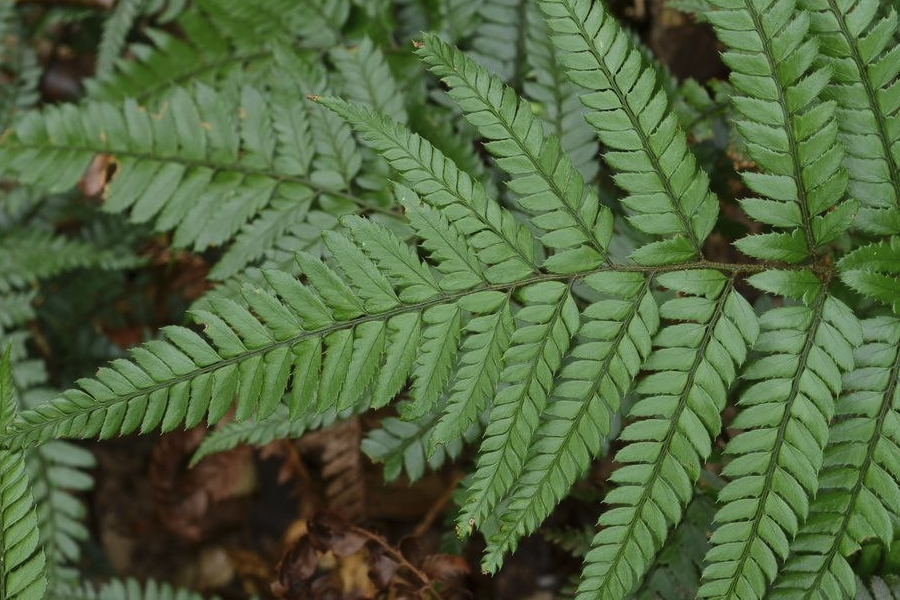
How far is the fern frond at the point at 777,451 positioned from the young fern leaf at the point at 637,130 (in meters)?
0.28

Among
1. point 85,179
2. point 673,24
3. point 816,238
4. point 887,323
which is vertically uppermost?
point 673,24

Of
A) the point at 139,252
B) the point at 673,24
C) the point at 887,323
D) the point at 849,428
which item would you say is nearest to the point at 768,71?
the point at 887,323

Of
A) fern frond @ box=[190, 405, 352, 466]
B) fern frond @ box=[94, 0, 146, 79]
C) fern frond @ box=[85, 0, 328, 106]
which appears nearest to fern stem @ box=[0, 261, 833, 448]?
fern frond @ box=[190, 405, 352, 466]

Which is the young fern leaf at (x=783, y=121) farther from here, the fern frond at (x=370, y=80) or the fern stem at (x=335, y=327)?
the fern frond at (x=370, y=80)

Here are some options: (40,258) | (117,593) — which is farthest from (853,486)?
(40,258)

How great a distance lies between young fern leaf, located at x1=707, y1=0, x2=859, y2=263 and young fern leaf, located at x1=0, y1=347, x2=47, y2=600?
1587mm

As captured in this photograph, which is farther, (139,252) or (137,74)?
(139,252)

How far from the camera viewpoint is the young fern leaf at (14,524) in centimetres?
151

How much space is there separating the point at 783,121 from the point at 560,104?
752 mm

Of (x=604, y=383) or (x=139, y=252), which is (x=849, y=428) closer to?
(x=604, y=383)

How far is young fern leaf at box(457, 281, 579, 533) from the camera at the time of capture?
1.41 meters

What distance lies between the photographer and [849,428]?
148 centimetres

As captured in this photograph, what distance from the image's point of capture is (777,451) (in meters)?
1.43

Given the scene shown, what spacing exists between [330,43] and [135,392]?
151 centimetres
